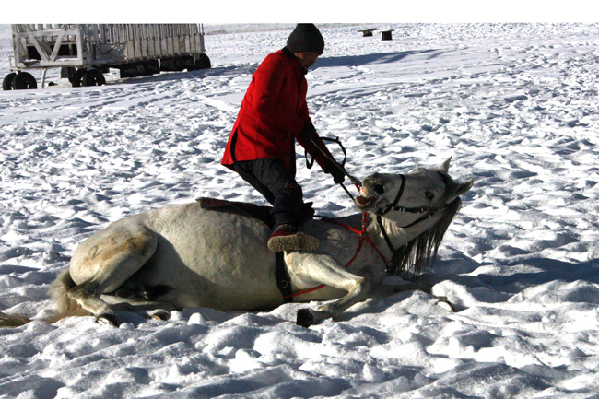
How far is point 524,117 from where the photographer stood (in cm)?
941

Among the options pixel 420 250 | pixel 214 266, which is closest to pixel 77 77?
pixel 214 266

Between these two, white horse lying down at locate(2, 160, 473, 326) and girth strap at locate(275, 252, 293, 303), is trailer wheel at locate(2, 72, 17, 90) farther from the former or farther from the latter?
girth strap at locate(275, 252, 293, 303)

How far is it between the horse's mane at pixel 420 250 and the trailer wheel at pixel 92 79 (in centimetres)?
1540

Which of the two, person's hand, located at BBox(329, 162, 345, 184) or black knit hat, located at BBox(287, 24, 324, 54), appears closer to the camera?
black knit hat, located at BBox(287, 24, 324, 54)

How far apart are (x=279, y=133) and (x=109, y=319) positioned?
1532mm

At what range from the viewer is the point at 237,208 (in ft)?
12.2

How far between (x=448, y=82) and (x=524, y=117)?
443 cm

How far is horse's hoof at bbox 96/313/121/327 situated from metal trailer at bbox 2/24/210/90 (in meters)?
15.4

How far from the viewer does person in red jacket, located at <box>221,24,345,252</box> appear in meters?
3.53

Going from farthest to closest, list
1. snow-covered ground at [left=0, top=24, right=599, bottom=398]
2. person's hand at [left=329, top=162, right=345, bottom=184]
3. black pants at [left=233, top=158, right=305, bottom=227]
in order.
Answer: person's hand at [left=329, top=162, right=345, bottom=184] < black pants at [left=233, top=158, right=305, bottom=227] < snow-covered ground at [left=0, top=24, right=599, bottom=398]

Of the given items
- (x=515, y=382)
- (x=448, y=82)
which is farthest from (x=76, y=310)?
(x=448, y=82)

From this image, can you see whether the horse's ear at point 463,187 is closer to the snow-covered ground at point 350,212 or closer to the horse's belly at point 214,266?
the snow-covered ground at point 350,212

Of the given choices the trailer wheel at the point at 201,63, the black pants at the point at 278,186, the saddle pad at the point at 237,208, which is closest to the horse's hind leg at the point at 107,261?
the saddle pad at the point at 237,208

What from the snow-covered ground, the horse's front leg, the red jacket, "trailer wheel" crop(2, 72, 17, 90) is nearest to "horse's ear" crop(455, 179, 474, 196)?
the snow-covered ground
